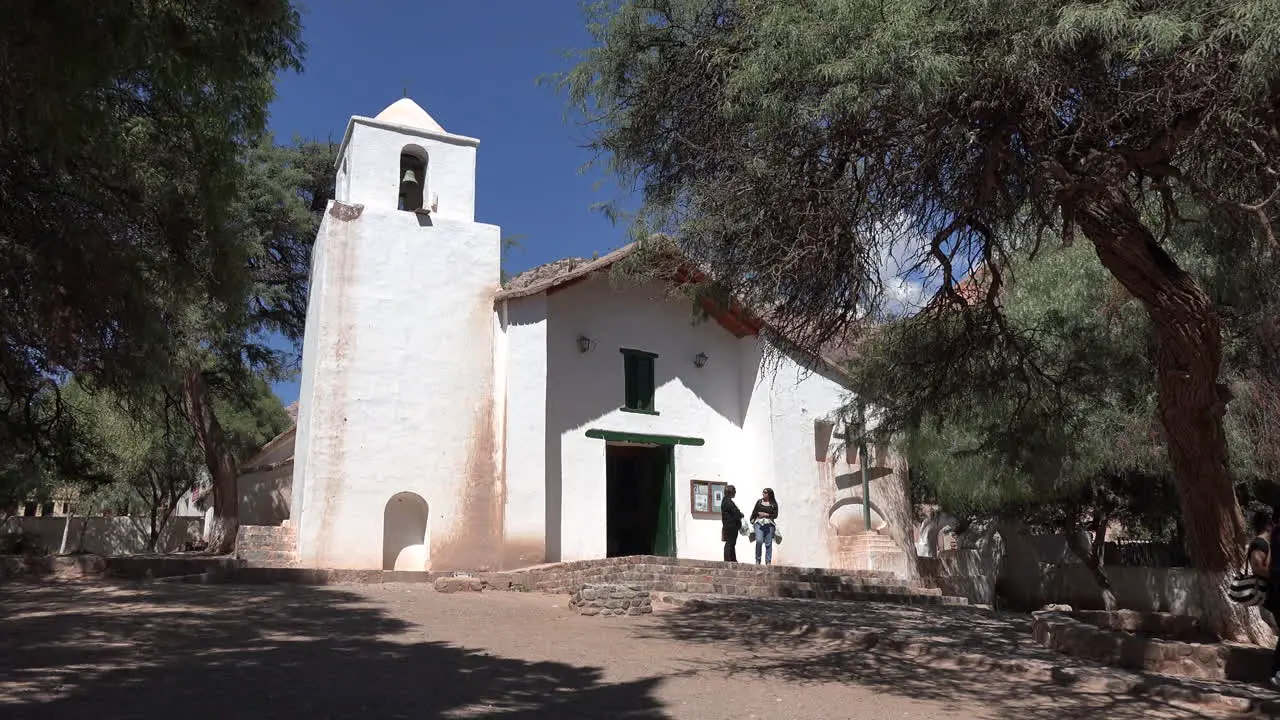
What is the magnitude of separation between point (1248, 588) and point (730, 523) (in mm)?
9602

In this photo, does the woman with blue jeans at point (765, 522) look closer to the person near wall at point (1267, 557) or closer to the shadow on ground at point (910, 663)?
the shadow on ground at point (910, 663)

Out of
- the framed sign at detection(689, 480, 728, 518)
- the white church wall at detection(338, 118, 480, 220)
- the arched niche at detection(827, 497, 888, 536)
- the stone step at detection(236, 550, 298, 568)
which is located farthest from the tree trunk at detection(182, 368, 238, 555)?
the arched niche at detection(827, 497, 888, 536)

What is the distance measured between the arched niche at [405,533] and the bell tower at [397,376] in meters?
0.02

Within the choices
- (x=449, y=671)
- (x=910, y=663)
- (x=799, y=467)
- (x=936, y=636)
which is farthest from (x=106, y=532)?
(x=910, y=663)

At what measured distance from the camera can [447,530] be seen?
1577 cm

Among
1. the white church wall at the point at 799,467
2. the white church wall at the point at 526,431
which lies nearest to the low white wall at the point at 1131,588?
the white church wall at the point at 799,467

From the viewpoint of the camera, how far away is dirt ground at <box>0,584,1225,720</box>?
5.77 meters

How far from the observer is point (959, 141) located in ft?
24.8

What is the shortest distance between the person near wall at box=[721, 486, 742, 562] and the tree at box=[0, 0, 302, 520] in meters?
9.58

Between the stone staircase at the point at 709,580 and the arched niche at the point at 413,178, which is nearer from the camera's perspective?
the stone staircase at the point at 709,580

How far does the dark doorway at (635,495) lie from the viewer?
1803 cm

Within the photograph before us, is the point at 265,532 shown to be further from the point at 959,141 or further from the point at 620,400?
the point at 959,141

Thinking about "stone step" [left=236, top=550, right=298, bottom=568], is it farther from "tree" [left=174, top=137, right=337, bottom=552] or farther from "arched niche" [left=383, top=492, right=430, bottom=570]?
"tree" [left=174, top=137, right=337, bottom=552]

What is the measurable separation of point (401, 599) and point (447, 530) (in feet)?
14.3
